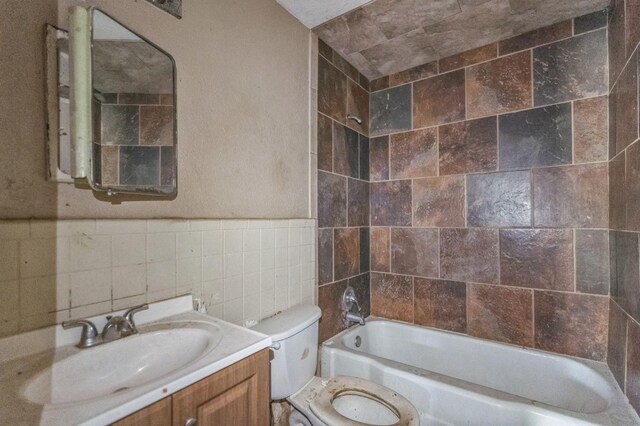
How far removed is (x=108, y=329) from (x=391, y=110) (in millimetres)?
2215

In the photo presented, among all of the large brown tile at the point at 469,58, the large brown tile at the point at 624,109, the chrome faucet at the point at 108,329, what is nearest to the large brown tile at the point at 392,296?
the large brown tile at the point at 624,109

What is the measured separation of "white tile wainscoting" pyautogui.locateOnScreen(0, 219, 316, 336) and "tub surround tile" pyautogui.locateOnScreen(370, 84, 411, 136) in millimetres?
1204

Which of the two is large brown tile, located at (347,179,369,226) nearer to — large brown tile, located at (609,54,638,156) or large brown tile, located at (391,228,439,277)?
large brown tile, located at (391,228,439,277)

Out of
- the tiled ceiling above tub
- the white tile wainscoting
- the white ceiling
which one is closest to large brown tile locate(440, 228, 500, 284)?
the white tile wainscoting

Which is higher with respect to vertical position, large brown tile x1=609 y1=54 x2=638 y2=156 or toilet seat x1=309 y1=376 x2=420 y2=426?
large brown tile x1=609 y1=54 x2=638 y2=156

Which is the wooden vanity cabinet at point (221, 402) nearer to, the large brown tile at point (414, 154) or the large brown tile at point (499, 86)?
the large brown tile at point (414, 154)

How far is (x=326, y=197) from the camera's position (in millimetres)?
1977

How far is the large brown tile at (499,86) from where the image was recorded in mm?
1865

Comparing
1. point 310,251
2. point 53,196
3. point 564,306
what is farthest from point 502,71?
point 53,196

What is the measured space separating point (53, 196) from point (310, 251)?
1216mm

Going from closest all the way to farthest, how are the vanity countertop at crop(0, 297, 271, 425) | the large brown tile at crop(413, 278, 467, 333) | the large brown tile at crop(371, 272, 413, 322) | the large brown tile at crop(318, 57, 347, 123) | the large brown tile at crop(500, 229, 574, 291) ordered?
the vanity countertop at crop(0, 297, 271, 425), the large brown tile at crop(500, 229, 574, 291), the large brown tile at crop(318, 57, 347, 123), the large brown tile at crop(413, 278, 467, 333), the large brown tile at crop(371, 272, 413, 322)

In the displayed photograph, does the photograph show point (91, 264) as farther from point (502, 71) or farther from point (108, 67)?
point (502, 71)

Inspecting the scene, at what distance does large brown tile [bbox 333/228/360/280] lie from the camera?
80.8 inches

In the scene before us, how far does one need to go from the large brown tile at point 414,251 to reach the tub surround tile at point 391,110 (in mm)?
798
